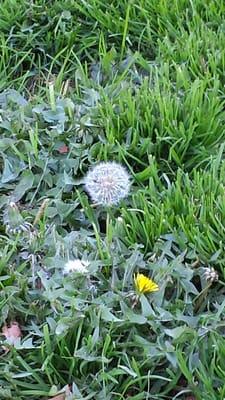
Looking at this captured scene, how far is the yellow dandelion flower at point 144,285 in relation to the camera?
202cm

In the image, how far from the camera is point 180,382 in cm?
194

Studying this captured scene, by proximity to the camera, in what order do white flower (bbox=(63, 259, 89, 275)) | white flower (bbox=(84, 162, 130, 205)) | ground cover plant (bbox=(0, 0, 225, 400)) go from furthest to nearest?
white flower (bbox=(84, 162, 130, 205)) < white flower (bbox=(63, 259, 89, 275)) < ground cover plant (bbox=(0, 0, 225, 400))

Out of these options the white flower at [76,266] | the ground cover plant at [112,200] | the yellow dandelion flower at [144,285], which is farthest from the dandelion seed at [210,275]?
the white flower at [76,266]

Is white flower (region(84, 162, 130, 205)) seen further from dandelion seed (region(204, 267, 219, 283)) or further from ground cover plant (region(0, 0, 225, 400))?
dandelion seed (region(204, 267, 219, 283))

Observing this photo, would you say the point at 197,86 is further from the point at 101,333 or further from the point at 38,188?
the point at 101,333

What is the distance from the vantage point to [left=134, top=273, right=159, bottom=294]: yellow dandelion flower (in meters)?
2.02

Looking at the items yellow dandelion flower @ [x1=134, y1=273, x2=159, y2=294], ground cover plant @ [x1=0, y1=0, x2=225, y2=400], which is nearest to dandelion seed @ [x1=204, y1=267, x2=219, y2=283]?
ground cover plant @ [x1=0, y1=0, x2=225, y2=400]

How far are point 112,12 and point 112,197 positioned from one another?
3.12 feet

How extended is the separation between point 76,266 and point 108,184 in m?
0.33

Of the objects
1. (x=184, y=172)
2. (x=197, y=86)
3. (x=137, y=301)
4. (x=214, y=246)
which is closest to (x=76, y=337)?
(x=137, y=301)

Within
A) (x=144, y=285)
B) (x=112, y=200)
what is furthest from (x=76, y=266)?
(x=112, y=200)

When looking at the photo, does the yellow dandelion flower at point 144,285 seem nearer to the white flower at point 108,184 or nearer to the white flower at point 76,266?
the white flower at point 76,266

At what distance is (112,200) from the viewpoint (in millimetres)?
2285

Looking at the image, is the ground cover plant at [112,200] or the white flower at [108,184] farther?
the white flower at [108,184]
